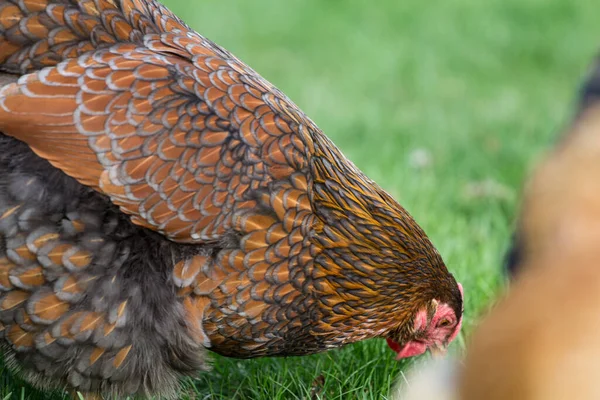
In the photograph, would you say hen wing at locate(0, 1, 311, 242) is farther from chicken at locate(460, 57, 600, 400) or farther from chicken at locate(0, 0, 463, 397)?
chicken at locate(460, 57, 600, 400)

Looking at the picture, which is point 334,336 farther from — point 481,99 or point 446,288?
point 481,99

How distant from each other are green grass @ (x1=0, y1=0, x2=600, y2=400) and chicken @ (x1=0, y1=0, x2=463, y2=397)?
39 cm

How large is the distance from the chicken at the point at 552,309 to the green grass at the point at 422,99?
128 centimetres

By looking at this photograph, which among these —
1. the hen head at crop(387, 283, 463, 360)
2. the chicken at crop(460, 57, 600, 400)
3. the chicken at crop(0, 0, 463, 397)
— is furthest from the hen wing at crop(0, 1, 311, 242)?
the chicken at crop(460, 57, 600, 400)

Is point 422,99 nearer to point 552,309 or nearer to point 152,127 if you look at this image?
point 152,127

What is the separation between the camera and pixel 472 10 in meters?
8.14

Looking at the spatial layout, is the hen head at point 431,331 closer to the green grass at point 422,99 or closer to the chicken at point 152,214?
the green grass at point 422,99

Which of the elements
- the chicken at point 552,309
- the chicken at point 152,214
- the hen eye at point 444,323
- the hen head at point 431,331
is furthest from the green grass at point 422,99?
the chicken at point 552,309

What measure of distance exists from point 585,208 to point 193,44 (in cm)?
146

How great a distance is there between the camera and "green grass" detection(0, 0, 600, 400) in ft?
10.0

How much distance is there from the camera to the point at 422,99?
6.39 metres

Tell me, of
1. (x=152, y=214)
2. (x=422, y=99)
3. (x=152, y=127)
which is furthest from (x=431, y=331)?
(x=422, y=99)

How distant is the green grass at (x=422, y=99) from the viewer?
306cm

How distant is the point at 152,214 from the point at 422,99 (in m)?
4.36
